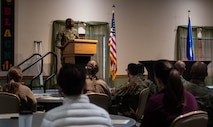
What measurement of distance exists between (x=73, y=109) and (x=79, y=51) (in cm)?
450

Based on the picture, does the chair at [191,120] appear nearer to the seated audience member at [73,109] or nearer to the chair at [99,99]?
the seated audience member at [73,109]

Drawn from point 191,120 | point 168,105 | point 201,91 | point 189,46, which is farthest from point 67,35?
point 191,120

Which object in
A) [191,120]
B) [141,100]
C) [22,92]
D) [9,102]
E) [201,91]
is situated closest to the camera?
[191,120]

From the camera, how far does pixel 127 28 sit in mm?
9953

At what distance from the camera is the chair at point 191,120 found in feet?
7.97

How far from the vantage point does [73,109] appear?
188cm

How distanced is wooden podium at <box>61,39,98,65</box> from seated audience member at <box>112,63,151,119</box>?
1.49 m

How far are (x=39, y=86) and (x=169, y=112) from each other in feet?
19.7

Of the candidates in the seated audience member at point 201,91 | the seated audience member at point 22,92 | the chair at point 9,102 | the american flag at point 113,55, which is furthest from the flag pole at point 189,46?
the chair at point 9,102

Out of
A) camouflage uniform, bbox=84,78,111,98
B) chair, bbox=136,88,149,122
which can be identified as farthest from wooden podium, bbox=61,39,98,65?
chair, bbox=136,88,149,122

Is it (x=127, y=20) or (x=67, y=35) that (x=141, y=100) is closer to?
(x=67, y=35)

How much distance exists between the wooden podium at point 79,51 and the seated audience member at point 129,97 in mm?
1487

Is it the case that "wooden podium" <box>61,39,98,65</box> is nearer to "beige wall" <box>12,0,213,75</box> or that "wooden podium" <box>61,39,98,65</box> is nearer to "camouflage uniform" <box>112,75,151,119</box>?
"camouflage uniform" <box>112,75,151,119</box>

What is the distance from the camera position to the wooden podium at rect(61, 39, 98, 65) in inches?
249
